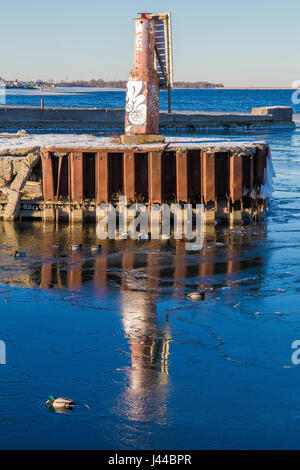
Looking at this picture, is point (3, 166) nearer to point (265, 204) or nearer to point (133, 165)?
point (133, 165)

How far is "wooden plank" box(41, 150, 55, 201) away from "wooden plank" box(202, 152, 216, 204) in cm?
413

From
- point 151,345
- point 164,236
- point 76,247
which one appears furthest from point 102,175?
point 151,345

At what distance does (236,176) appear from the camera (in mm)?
19219

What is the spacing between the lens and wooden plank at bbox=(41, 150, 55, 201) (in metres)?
19.6

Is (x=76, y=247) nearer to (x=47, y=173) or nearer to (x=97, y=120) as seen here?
(x=47, y=173)

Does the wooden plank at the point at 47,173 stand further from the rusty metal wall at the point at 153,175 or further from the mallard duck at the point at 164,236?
the mallard duck at the point at 164,236

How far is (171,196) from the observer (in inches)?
768

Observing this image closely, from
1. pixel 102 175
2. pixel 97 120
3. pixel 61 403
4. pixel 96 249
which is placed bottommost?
pixel 61 403

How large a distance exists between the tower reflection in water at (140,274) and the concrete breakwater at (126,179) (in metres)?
0.86

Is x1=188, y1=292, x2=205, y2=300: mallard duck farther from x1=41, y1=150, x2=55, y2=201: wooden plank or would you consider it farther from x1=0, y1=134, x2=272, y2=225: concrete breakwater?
x1=41, y1=150, x2=55, y2=201: wooden plank

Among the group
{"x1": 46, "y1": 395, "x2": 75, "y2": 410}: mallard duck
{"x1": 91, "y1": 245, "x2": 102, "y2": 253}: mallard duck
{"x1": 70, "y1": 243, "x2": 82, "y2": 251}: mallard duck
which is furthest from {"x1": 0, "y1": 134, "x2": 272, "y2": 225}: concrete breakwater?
{"x1": 46, "y1": 395, "x2": 75, "y2": 410}: mallard duck

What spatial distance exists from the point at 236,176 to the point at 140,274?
19.9 ft
